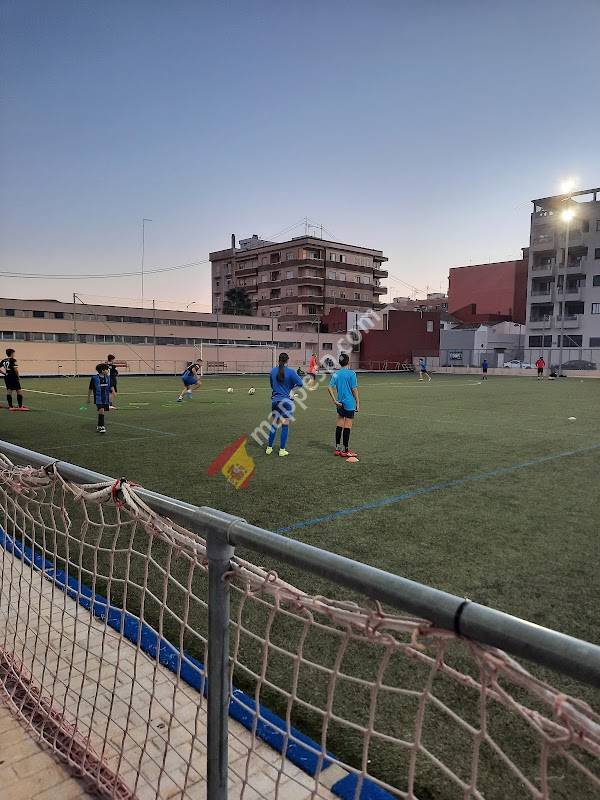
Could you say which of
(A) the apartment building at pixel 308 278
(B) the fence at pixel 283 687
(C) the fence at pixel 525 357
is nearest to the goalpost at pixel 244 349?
(A) the apartment building at pixel 308 278

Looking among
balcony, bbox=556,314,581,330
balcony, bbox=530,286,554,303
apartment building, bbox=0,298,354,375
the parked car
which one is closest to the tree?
apartment building, bbox=0,298,354,375

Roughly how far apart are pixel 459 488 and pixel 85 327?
43.5 m

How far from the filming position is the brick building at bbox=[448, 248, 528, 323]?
232 feet

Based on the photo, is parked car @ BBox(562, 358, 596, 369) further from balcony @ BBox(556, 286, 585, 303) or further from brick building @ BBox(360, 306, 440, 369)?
brick building @ BBox(360, 306, 440, 369)

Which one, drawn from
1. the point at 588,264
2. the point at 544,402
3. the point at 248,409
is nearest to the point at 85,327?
the point at 248,409

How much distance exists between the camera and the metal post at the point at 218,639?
5.69 feet

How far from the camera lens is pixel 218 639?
175cm

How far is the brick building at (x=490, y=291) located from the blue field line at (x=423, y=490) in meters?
65.6

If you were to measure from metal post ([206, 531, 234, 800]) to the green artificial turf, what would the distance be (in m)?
1.11

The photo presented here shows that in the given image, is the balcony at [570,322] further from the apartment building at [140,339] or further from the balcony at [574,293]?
the apartment building at [140,339]

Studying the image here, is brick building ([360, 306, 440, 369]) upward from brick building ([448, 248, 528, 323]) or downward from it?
downward

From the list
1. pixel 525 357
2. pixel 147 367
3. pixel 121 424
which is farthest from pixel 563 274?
pixel 121 424

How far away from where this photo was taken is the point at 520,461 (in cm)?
965

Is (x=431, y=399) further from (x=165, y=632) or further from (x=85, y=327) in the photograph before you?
(x=85, y=327)
